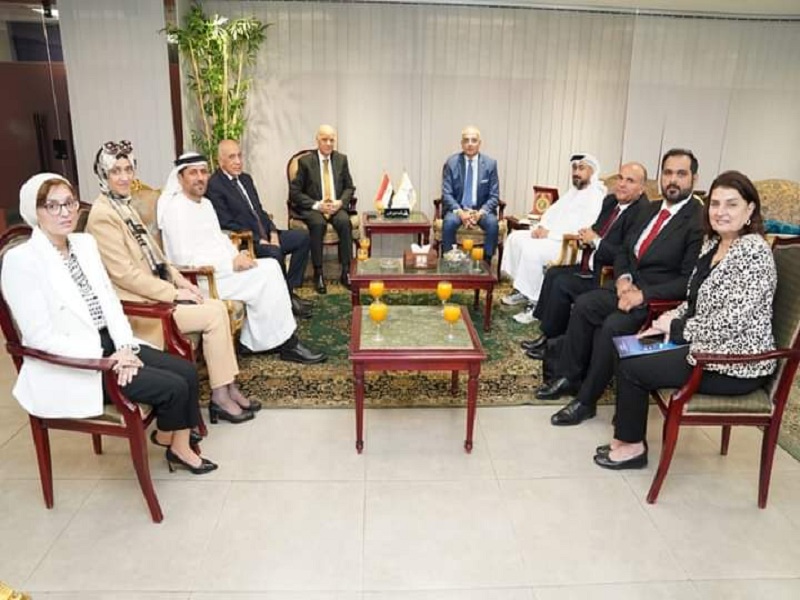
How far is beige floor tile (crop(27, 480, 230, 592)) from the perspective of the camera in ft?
6.57

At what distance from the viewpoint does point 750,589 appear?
2031 millimetres

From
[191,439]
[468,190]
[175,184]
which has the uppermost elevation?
[175,184]

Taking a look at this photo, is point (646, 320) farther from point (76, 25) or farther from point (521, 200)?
point (76, 25)

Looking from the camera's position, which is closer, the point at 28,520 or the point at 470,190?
the point at 28,520

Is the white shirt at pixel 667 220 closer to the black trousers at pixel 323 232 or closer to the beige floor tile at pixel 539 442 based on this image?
the beige floor tile at pixel 539 442

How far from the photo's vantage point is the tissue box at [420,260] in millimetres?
4004

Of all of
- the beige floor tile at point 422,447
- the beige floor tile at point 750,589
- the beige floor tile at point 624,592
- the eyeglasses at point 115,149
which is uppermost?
the eyeglasses at point 115,149

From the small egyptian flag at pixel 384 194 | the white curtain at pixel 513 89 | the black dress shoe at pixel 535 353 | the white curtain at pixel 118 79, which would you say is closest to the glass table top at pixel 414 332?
the black dress shoe at pixel 535 353

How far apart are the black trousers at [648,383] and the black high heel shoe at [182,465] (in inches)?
71.4

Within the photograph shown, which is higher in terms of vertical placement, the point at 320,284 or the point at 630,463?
the point at 320,284

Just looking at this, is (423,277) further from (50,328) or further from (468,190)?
(50,328)

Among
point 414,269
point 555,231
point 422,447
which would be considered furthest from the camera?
point 555,231

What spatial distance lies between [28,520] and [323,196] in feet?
11.4

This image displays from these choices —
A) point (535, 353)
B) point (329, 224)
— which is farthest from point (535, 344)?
point (329, 224)
